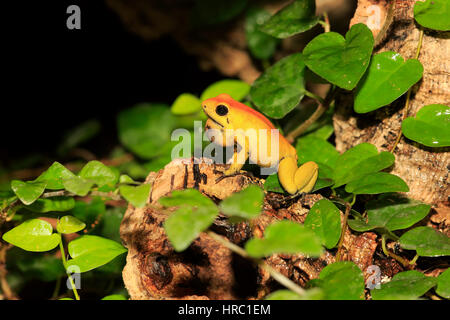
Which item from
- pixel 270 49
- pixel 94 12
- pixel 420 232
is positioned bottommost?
pixel 420 232

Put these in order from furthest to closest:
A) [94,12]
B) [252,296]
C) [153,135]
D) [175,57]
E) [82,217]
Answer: [175,57], [94,12], [153,135], [82,217], [252,296]

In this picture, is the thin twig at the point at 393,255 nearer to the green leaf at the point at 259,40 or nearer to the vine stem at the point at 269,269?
the vine stem at the point at 269,269

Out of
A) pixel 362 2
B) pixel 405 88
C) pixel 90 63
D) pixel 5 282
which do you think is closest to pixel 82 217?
pixel 5 282

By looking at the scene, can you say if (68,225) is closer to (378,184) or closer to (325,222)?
(325,222)

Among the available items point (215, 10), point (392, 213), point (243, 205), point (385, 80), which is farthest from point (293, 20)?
point (243, 205)

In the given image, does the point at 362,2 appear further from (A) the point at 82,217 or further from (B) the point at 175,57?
(B) the point at 175,57

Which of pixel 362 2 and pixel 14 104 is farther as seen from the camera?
pixel 14 104

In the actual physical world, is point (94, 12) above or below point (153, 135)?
above
